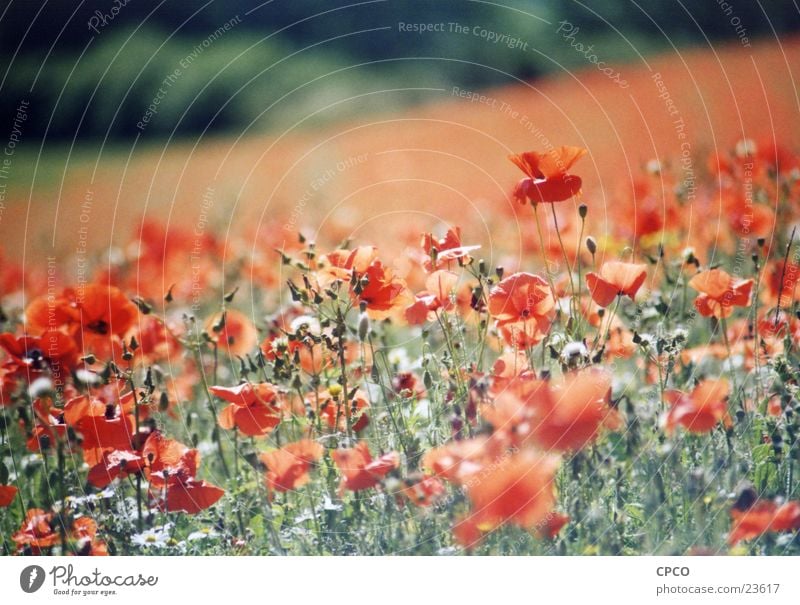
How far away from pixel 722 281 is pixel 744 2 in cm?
97

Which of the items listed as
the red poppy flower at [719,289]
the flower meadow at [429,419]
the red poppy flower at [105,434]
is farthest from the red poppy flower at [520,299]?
the red poppy flower at [105,434]

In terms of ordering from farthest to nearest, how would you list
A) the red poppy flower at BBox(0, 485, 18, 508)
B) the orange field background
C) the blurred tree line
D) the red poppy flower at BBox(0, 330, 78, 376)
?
the orange field background
the blurred tree line
the red poppy flower at BBox(0, 485, 18, 508)
the red poppy flower at BBox(0, 330, 78, 376)

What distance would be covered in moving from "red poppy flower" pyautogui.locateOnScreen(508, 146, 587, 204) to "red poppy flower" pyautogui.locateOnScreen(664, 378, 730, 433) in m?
0.51

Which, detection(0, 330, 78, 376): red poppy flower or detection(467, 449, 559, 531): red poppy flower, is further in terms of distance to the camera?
detection(0, 330, 78, 376): red poppy flower

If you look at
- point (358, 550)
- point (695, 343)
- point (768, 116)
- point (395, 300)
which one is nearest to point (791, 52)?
point (768, 116)

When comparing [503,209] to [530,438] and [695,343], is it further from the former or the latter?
[530,438]

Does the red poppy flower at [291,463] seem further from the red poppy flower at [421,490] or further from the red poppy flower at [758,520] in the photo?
the red poppy flower at [758,520]

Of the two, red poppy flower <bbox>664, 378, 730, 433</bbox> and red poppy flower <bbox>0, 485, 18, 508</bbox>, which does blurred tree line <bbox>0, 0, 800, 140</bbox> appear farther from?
red poppy flower <bbox>664, 378, 730, 433</bbox>

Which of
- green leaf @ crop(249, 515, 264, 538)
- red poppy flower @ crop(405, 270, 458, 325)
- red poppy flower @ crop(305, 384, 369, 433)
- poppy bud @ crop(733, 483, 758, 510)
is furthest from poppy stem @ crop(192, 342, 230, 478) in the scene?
poppy bud @ crop(733, 483, 758, 510)

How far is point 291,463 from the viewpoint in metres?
2.13

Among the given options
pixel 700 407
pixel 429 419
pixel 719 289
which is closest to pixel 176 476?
pixel 429 419

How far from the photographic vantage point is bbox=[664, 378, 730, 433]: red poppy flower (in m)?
2.08

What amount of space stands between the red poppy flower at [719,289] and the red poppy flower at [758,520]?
0.43 m

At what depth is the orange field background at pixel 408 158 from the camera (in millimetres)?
2689
